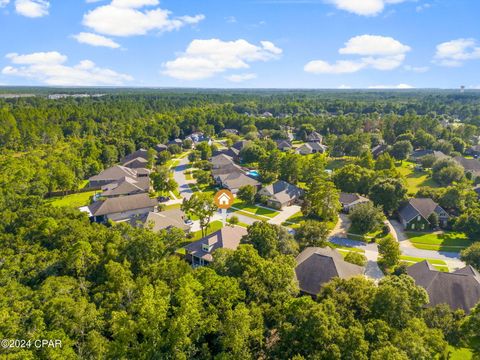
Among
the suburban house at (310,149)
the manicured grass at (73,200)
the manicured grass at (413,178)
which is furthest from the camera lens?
the suburban house at (310,149)

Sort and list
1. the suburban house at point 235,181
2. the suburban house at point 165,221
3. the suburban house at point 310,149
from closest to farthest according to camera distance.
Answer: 1. the suburban house at point 165,221
2. the suburban house at point 235,181
3. the suburban house at point 310,149

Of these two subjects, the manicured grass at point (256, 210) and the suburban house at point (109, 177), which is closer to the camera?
the manicured grass at point (256, 210)

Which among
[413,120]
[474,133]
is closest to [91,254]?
[413,120]

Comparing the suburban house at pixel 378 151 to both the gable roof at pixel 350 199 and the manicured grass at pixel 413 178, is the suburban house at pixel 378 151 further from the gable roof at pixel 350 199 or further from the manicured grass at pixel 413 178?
the gable roof at pixel 350 199

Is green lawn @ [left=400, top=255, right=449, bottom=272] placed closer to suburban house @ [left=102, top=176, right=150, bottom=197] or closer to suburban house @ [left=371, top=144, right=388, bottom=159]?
suburban house @ [left=102, top=176, right=150, bottom=197]

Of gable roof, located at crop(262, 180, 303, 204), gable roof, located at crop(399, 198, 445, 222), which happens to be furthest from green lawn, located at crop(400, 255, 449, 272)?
gable roof, located at crop(262, 180, 303, 204)

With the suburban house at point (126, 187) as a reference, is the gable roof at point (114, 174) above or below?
above

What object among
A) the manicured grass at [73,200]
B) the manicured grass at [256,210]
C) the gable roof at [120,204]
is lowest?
the manicured grass at [256,210]

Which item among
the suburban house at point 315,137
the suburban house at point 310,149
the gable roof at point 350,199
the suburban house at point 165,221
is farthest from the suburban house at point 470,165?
the suburban house at point 165,221
